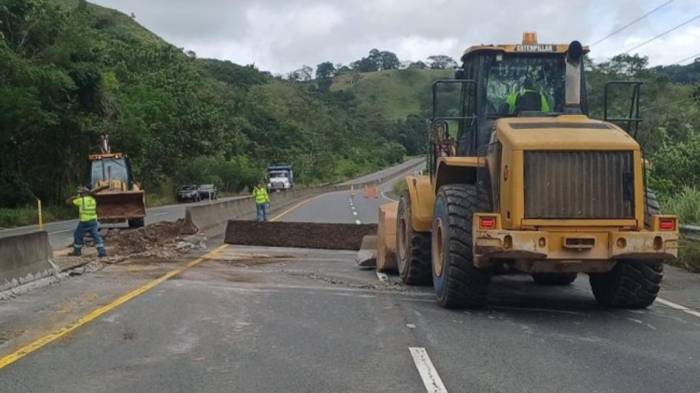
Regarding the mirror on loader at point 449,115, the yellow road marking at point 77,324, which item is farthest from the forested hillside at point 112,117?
the mirror on loader at point 449,115

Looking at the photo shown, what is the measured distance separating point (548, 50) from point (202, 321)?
6031 millimetres

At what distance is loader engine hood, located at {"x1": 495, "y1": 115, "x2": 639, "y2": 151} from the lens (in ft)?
32.4

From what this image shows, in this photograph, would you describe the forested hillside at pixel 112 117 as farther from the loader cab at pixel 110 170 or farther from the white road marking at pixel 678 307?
the white road marking at pixel 678 307

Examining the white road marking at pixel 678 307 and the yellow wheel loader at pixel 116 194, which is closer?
the white road marking at pixel 678 307

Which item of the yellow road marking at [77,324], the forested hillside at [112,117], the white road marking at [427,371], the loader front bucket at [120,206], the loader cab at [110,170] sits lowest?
the white road marking at [427,371]

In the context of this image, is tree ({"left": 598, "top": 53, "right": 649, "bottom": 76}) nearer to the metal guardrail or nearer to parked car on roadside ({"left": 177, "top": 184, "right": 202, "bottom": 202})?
parked car on roadside ({"left": 177, "top": 184, "right": 202, "bottom": 202})

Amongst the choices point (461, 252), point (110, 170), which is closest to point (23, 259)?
point (461, 252)

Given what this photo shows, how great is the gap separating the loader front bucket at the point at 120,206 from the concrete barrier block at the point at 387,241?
1458 cm

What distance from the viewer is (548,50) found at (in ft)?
38.6

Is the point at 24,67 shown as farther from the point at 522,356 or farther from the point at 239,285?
the point at 522,356

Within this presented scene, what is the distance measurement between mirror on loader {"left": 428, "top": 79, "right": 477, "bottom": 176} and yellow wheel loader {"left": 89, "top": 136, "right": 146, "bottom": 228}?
54.6 ft

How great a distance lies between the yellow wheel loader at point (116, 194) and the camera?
27.7 metres

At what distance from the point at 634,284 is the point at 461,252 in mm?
2384

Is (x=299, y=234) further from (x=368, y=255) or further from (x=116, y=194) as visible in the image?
(x=116, y=194)
